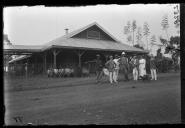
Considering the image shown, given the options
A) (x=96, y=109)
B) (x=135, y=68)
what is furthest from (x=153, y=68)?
(x=96, y=109)

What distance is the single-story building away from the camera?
20.8m

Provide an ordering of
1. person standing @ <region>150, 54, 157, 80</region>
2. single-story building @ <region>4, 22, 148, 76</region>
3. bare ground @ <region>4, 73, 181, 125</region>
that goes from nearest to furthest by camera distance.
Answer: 1. bare ground @ <region>4, 73, 181, 125</region>
2. person standing @ <region>150, 54, 157, 80</region>
3. single-story building @ <region>4, 22, 148, 76</region>

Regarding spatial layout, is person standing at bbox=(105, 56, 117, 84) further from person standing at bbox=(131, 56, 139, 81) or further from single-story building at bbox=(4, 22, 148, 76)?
single-story building at bbox=(4, 22, 148, 76)

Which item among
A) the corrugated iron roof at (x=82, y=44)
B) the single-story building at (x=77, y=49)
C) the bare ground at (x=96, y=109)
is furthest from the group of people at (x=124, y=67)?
the corrugated iron roof at (x=82, y=44)

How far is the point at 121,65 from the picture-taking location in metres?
16.3

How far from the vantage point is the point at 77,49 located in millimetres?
20828

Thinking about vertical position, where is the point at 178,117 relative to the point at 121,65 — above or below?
below

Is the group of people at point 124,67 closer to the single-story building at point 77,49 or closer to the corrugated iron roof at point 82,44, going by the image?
the single-story building at point 77,49

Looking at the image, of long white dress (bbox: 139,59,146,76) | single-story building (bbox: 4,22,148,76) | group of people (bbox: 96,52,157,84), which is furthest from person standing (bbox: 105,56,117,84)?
single-story building (bbox: 4,22,148,76)

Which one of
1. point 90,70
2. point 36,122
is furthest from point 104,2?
point 90,70

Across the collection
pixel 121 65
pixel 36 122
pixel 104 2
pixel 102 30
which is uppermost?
pixel 102 30

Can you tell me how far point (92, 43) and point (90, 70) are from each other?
8.67ft

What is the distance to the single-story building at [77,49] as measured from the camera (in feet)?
68.2

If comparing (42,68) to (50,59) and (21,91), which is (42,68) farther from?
(21,91)
